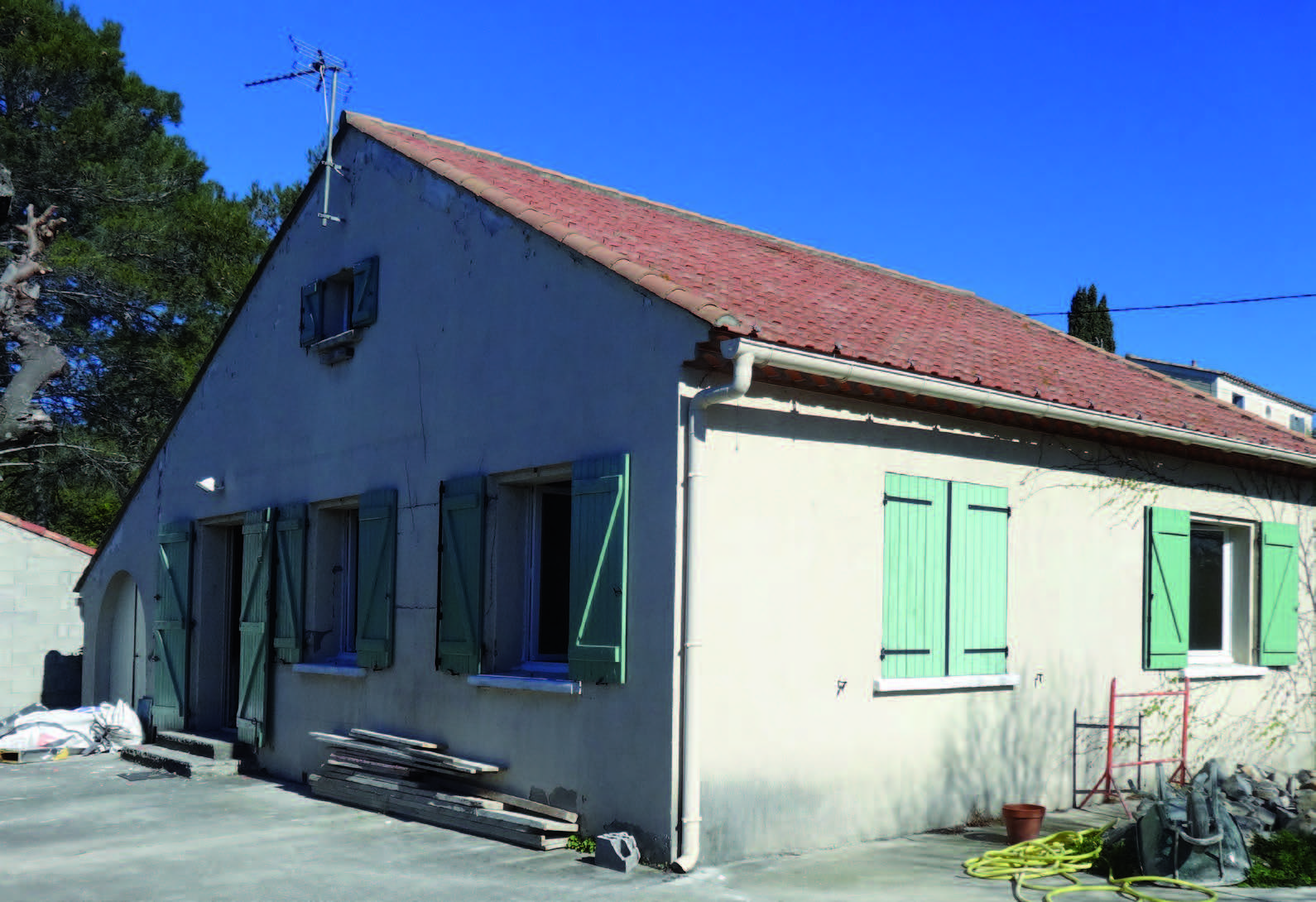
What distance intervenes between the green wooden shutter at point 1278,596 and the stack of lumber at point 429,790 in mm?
6592

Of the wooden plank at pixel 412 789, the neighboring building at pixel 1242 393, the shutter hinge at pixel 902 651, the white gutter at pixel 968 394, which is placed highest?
the neighboring building at pixel 1242 393

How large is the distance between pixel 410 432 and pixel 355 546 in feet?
5.92

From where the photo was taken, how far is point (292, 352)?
39.1 ft

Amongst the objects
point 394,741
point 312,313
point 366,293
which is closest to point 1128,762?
point 394,741

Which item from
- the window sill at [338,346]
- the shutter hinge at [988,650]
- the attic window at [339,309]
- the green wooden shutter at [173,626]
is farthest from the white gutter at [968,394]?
the green wooden shutter at [173,626]

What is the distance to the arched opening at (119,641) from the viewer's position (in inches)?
576

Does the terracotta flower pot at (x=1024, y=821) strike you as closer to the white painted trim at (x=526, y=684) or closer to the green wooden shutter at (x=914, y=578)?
the green wooden shutter at (x=914, y=578)

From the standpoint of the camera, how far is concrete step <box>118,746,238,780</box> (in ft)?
37.3

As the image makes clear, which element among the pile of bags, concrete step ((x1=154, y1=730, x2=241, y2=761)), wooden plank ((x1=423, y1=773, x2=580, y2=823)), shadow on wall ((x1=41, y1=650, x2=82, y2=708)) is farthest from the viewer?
shadow on wall ((x1=41, y1=650, x2=82, y2=708))

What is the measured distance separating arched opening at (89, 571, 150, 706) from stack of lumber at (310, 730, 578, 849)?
17.3 ft

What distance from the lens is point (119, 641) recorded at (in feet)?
50.2

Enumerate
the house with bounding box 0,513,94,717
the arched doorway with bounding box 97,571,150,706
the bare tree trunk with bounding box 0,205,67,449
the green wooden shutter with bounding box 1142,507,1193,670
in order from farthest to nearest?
the house with bounding box 0,513,94,717 → the arched doorway with bounding box 97,571,150,706 → the bare tree trunk with bounding box 0,205,67,449 → the green wooden shutter with bounding box 1142,507,1193,670

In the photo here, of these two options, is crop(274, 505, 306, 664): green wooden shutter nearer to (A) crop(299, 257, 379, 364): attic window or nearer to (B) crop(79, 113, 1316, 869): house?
(B) crop(79, 113, 1316, 869): house

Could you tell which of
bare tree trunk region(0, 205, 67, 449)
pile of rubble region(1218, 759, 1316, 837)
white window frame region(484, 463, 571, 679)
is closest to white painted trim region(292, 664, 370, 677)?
white window frame region(484, 463, 571, 679)
